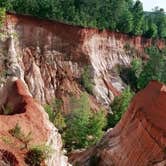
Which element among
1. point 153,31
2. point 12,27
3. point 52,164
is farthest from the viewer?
point 153,31

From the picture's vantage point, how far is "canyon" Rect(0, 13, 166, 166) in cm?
2283

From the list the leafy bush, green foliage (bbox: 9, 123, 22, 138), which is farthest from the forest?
green foliage (bbox: 9, 123, 22, 138)

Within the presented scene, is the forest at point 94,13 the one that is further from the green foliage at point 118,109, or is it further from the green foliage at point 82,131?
the green foliage at point 82,131

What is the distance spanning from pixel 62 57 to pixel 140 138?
42.5 m

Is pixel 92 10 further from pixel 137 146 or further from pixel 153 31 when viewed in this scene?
pixel 137 146

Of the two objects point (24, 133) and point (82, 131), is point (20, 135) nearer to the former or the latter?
point (24, 133)

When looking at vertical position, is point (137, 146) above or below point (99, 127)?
above

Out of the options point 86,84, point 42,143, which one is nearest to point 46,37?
point 86,84

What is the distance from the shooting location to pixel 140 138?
2789 cm

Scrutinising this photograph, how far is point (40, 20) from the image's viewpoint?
67875 mm

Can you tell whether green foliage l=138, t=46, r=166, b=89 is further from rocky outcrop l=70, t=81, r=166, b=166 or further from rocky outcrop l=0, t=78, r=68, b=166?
rocky outcrop l=0, t=78, r=68, b=166

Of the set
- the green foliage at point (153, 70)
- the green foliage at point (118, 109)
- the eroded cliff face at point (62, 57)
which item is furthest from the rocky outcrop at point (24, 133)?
the green foliage at point (153, 70)

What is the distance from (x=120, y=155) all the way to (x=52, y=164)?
10.5 meters

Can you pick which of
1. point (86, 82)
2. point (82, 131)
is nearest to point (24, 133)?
point (82, 131)
